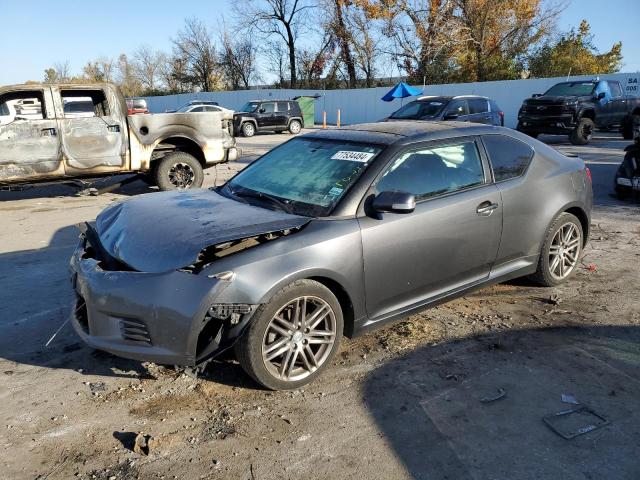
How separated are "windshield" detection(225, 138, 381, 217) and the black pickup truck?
45.6 feet

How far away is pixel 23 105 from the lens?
8.19 metres

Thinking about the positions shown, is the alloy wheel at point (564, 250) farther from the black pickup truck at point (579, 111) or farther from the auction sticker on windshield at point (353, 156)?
the black pickup truck at point (579, 111)

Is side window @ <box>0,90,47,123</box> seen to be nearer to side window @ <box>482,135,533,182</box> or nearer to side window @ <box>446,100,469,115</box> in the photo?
side window @ <box>482,135,533,182</box>

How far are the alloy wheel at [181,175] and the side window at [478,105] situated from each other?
7696mm

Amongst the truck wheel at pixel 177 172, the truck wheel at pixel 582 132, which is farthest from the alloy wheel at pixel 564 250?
the truck wheel at pixel 582 132

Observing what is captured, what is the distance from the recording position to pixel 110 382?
3295 millimetres

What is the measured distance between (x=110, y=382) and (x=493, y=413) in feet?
7.74

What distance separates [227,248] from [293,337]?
671 millimetres

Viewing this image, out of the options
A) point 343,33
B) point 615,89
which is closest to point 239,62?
point 343,33

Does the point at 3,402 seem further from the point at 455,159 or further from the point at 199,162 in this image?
the point at 199,162

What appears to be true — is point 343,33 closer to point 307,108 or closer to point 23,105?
point 307,108

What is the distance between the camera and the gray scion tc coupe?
2.89 meters

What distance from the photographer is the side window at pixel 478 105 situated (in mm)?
13416

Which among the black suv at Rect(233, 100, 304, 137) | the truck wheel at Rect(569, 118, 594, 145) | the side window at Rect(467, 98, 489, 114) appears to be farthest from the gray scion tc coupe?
the black suv at Rect(233, 100, 304, 137)
